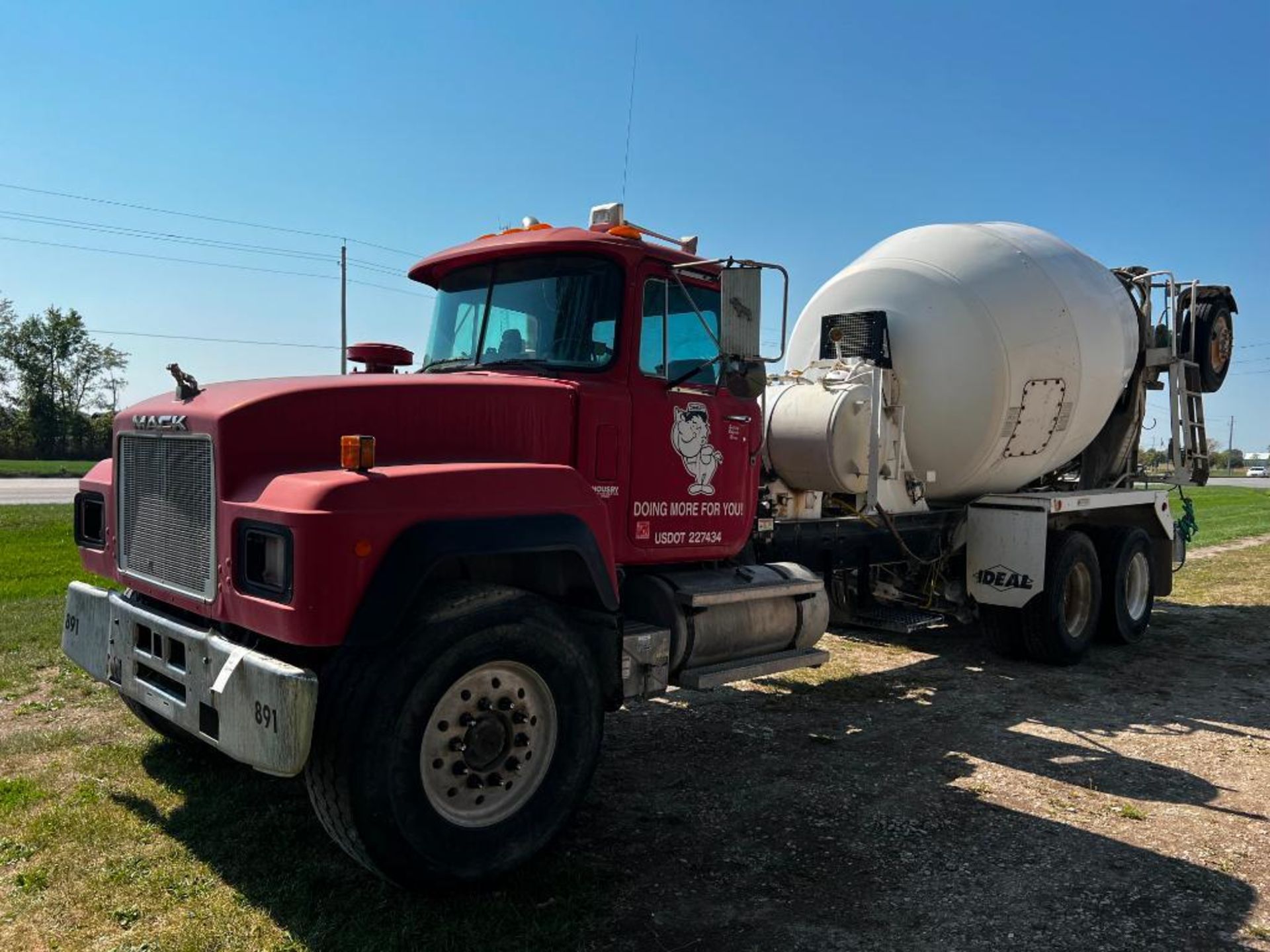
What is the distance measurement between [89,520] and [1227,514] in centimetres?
3227

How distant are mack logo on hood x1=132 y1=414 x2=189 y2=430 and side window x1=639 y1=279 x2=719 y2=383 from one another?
89.4 inches

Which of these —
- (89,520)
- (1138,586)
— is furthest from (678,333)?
(1138,586)

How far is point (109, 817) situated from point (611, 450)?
3.01 m

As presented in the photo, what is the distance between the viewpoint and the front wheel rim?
385cm

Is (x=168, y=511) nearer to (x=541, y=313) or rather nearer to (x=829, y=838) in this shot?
(x=541, y=313)

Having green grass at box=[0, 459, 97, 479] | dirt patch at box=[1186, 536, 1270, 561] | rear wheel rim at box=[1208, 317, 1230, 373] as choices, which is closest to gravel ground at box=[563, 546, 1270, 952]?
rear wheel rim at box=[1208, 317, 1230, 373]

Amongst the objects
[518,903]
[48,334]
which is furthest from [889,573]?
[48,334]

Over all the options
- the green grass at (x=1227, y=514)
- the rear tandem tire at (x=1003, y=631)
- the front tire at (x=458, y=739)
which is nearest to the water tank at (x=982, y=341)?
the rear tandem tire at (x=1003, y=631)

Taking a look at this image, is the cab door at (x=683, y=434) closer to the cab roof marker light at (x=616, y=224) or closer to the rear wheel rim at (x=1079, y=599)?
the cab roof marker light at (x=616, y=224)

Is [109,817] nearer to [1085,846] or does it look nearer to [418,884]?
[418,884]

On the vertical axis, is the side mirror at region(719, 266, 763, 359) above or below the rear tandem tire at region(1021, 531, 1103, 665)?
above

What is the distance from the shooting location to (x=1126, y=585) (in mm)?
9594

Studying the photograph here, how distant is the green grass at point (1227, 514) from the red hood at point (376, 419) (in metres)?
18.4

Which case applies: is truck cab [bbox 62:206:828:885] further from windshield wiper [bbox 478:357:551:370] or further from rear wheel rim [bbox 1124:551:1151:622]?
rear wheel rim [bbox 1124:551:1151:622]
